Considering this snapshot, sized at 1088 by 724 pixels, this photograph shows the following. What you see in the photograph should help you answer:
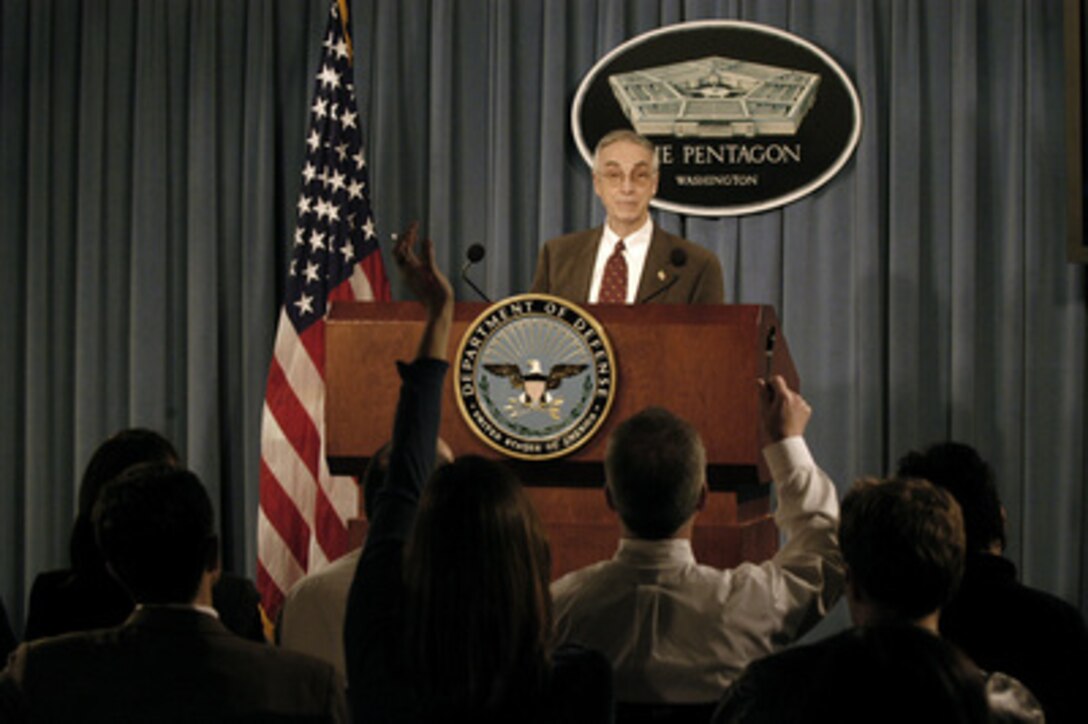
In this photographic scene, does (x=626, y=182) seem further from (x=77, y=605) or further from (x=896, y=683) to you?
(x=896, y=683)

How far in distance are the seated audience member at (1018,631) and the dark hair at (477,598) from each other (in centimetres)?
99

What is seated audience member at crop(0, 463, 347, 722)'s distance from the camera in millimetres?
1750

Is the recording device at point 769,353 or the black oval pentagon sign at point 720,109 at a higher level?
the black oval pentagon sign at point 720,109

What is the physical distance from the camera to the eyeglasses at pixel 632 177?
180 inches

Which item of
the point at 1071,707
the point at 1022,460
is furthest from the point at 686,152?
the point at 1071,707

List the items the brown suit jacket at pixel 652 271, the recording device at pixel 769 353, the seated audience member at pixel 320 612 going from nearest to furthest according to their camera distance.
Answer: the seated audience member at pixel 320 612 → the recording device at pixel 769 353 → the brown suit jacket at pixel 652 271

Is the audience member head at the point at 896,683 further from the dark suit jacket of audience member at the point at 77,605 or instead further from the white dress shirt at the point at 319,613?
the dark suit jacket of audience member at the point at 77,605

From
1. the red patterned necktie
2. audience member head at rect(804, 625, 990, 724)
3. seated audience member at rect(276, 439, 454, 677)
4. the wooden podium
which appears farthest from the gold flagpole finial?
A: audience member head at rect(804, 625, 990, 724)

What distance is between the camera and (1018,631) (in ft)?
7.45

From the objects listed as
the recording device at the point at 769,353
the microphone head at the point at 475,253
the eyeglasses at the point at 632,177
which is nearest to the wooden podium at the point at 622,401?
the recording device at the point at 769,353

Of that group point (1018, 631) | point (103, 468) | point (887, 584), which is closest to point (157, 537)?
point (103, 468)

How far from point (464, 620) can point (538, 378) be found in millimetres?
1683

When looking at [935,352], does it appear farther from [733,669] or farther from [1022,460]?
[733,669]

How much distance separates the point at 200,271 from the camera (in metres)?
5.97
